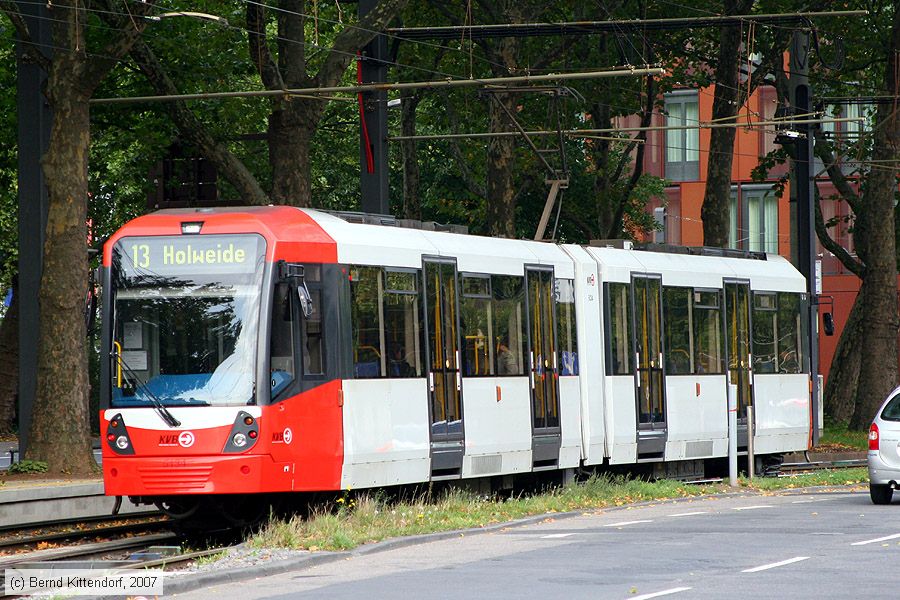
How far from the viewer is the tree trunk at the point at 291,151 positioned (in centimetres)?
2812

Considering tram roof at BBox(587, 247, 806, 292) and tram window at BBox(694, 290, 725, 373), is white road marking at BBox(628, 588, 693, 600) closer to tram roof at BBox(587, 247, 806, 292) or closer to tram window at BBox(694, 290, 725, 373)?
tram roof at BBox(587, 247, 806, 292)

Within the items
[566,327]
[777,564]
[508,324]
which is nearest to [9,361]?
[566,327]

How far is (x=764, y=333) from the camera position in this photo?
29.0 m

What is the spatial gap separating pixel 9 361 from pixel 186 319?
26538 millimetres

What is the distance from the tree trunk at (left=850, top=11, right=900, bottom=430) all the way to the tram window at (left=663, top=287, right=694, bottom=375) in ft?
42.5

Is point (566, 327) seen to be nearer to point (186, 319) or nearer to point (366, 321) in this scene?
point (366, 321)

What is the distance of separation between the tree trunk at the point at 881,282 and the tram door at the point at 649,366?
13.9 metres

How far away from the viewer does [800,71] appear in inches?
1351

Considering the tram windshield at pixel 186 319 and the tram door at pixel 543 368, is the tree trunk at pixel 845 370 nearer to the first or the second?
the tram door at pixel 543 368

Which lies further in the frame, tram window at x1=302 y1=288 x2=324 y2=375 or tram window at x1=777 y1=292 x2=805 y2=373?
tram window at x1=777 y1=292 x2=805 y2=373

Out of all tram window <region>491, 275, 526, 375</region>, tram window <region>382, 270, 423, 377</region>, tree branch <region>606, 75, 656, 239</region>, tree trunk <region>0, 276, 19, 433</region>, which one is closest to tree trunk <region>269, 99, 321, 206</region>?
tram window <region>491, 275, 526, 375</region>

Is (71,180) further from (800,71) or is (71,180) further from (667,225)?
(667,225)

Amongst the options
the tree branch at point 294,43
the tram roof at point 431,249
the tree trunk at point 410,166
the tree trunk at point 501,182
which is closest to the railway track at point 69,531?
the tram roof at point 431,249

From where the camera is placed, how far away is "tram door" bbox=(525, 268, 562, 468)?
75.1ft
